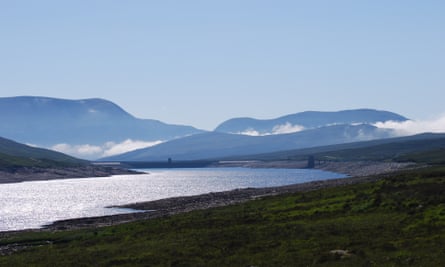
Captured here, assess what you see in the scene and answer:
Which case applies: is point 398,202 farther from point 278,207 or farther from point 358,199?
point 278,207

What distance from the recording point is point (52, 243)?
7400 cm

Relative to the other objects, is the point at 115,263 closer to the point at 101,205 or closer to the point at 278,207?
the point at 278,207

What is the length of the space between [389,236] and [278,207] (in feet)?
114

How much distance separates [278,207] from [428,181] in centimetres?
2055

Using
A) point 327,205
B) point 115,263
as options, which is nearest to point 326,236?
point 115,263

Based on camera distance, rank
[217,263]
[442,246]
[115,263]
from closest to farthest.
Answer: [442,246] < [217,263] < [115,263]

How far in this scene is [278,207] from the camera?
85562 millimetres

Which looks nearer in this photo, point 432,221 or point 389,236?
point 389,236

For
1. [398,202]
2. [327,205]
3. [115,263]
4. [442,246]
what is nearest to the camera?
[442,246]

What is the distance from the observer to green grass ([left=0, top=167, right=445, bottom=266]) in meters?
46.0

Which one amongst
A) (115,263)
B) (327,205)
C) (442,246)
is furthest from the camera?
(327,205)

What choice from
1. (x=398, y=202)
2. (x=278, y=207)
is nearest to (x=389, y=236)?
(x=398, y=202)

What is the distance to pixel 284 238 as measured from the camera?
55594mm

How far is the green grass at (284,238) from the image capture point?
46.0m
